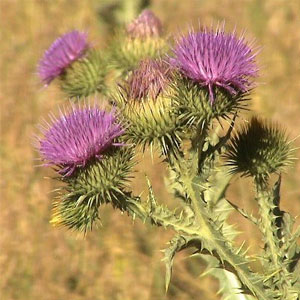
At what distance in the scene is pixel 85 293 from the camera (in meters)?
5.39

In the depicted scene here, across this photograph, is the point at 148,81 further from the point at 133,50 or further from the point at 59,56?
the point at 59,56

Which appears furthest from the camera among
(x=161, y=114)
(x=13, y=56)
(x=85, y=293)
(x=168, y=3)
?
(x=168, y=3)

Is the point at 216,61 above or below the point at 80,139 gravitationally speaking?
above

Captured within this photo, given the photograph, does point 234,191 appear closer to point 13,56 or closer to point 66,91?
point 66,91

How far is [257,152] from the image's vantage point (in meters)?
3.23

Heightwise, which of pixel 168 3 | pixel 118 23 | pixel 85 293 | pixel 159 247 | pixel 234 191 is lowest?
pixel 85 293

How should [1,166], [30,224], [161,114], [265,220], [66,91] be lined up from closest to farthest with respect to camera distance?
1. [161,114]
2. [265,220]
3. [66,91]
4. [30,224]
5. [1,166]

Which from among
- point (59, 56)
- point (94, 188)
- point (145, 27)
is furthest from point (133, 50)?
point (94, 188)

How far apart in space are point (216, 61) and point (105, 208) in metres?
3.64

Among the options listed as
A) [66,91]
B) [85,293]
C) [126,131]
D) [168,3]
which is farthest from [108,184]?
[168,3]

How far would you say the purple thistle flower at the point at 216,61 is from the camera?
2.74m

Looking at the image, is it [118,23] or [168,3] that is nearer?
[118,23]

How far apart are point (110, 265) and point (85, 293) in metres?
0.35

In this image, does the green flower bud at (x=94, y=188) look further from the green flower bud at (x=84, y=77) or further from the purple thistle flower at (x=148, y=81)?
the green flower bud at (x=84, y=77)
